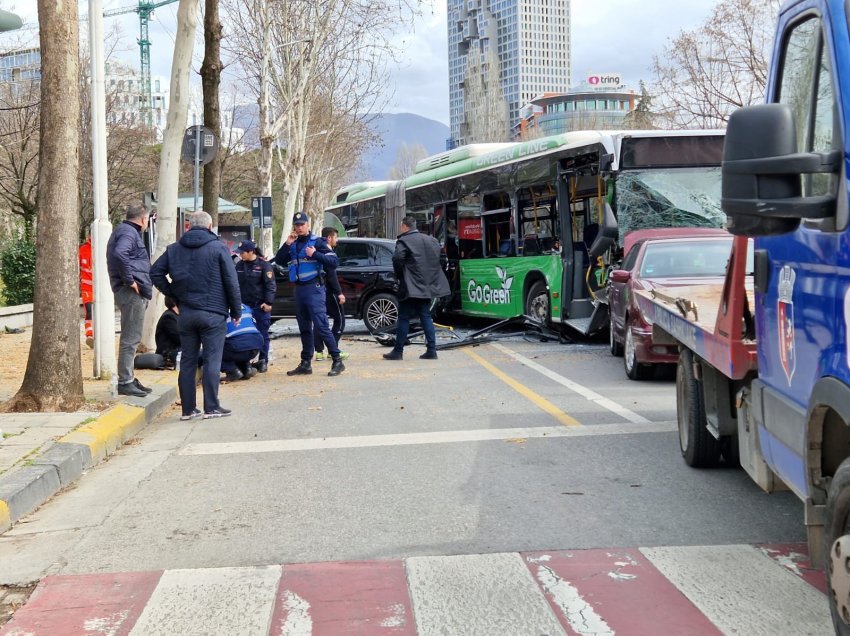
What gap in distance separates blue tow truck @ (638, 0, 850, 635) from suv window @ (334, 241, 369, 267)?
13712 mm

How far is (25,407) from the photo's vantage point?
9.15 metres

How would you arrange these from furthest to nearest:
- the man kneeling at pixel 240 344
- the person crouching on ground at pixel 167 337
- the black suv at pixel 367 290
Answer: the black suv at pixel 367 290 → the person crouching on ground at pixel 167 337 → the man kneeling at pixel 240 344

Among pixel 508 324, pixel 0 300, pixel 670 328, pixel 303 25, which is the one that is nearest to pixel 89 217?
pixel 303 25

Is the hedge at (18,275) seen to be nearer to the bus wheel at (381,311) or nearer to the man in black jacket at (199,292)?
the bus wheel at (381,311)

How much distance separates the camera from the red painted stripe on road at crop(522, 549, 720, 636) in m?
3.94

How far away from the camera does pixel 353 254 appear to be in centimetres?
1872

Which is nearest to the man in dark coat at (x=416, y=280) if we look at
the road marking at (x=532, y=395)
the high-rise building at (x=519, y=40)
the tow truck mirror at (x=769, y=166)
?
the road marking at (x=532, y=395)

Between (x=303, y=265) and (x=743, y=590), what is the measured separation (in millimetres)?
8820

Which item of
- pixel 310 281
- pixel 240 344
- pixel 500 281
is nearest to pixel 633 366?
pixel 310 281

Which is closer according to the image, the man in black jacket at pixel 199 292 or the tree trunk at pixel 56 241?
the tree trunk at pixel 56 241

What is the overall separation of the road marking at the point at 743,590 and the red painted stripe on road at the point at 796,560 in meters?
0.04

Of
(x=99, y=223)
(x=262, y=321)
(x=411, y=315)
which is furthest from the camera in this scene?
(x=411, y=315)

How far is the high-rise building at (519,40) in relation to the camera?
553ft

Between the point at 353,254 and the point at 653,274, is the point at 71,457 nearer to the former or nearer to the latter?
the point at 653,274
